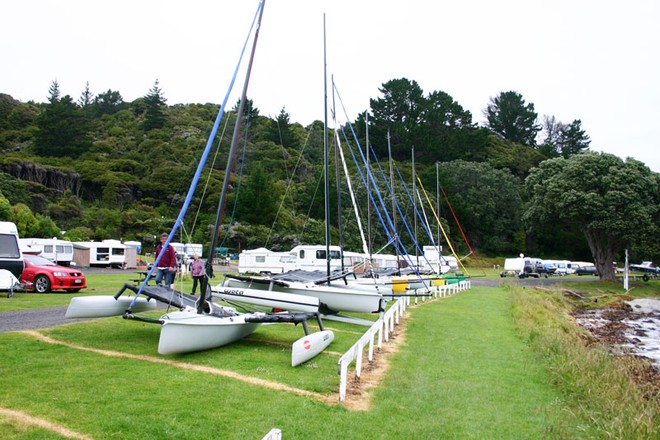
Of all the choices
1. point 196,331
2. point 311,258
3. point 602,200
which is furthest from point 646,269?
point 196,331

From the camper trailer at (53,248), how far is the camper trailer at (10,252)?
18.6m

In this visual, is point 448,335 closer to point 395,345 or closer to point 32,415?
point 395,345

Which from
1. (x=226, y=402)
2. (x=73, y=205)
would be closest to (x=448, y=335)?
(x=226, y=402)

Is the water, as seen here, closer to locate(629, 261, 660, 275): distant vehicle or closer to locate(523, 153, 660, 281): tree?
locate(523, 153, 660, 281): tree

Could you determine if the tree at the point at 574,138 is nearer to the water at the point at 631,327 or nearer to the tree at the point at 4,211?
the water at the point at 631,327

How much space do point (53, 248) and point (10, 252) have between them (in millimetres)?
21108

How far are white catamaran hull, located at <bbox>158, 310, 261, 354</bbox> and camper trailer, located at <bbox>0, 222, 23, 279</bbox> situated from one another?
11881mm

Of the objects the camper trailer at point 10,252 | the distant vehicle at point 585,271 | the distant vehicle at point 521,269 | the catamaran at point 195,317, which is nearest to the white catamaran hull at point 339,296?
the catamaran at point 195,317

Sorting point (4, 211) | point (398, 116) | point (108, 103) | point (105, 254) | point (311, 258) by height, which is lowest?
point (105, 254)

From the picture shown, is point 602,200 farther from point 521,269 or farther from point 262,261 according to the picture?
point 262,261

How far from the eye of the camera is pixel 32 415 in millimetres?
6453

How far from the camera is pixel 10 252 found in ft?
63.9

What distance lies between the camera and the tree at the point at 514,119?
110 metres

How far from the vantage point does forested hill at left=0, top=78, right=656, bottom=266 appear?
202ft
